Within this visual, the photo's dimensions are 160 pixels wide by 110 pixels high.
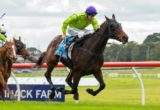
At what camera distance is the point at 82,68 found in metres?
12.0

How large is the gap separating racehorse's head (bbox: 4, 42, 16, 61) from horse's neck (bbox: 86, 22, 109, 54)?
1.79 meters

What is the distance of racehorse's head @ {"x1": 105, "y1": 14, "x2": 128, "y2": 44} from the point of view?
Answer: 38.3 feet

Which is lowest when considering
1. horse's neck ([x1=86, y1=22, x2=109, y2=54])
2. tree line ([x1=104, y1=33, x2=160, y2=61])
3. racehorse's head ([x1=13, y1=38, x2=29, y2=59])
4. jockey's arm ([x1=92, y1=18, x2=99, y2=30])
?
tree line ([x1=104, y1=33, x2=160, y2=61])

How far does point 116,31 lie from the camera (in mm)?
11828

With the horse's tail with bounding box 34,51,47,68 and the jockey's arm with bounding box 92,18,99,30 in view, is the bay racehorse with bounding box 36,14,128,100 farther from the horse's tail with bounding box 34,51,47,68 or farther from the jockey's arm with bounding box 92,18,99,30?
the horse's tail with bounding box 34,51,47,68

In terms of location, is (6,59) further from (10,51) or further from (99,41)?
(99,41)

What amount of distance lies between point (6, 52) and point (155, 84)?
1111cm

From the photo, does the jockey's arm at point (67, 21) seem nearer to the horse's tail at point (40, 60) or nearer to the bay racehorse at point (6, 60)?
the bay racehorse at point (6, 60)

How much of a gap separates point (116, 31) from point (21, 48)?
309cm

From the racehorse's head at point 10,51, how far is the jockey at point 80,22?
1199 millimetres

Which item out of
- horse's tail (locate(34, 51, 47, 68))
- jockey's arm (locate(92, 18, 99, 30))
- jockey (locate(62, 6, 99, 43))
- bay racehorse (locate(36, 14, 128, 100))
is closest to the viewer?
bay racehorse (locate(36, 14, 128, 100))

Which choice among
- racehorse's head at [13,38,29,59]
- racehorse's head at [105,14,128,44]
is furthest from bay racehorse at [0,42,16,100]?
racehorse's head at [105,14,128,44]

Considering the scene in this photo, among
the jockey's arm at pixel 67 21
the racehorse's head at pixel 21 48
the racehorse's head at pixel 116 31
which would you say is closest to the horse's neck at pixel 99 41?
the racehorse's head at pixel 116 31

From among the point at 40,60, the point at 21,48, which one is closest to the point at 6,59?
the point at 21,48
